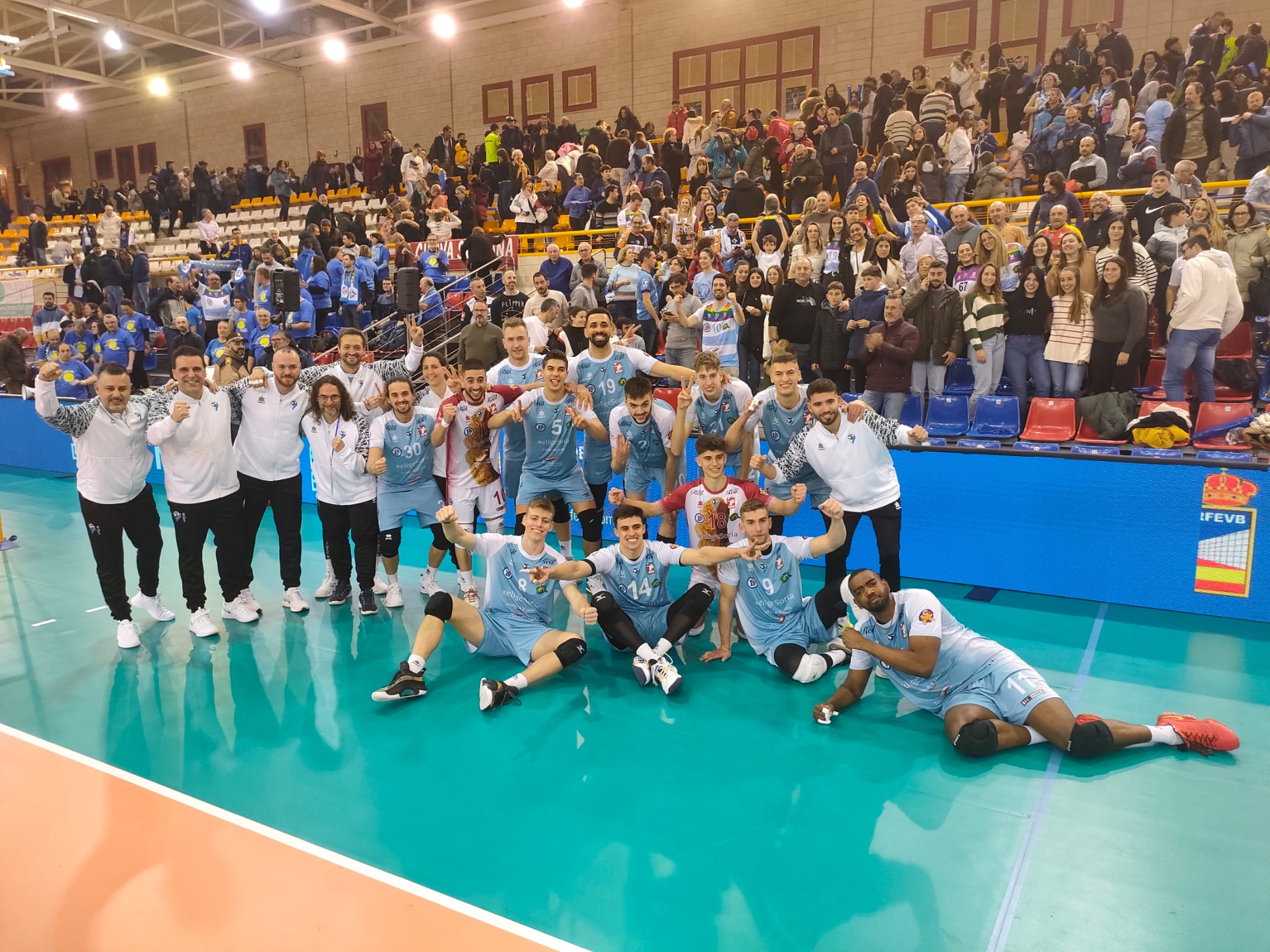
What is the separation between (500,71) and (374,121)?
5.03 meters

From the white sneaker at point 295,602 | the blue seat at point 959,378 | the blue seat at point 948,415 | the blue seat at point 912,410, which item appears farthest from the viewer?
the blue seat at point 959,378

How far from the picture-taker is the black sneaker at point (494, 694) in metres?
5.76

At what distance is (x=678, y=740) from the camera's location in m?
5.36

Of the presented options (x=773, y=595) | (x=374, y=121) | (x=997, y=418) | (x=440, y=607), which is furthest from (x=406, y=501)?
(x=374, y=121)

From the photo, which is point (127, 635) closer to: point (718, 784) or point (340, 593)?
point (340, 593)

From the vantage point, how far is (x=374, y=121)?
28.7m

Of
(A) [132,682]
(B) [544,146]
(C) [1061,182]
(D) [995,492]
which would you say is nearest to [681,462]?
(D) [995,492]

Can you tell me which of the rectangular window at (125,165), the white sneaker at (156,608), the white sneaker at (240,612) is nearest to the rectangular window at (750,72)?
the white sneaker at (240,612)

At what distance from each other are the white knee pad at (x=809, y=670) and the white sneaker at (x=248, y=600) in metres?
4.68

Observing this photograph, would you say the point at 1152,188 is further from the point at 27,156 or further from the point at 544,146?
the point at 27,156

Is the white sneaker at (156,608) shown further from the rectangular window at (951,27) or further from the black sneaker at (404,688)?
the rectangular window at (951,27)

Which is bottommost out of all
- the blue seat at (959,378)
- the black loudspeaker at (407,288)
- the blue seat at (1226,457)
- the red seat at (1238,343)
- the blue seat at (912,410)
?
the blue seat at (1226,457)

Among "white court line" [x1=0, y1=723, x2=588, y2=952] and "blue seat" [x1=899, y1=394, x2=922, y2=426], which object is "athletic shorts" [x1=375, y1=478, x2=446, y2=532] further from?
"blue seat" [x1=899, y1=394, x2=922, y2=426]

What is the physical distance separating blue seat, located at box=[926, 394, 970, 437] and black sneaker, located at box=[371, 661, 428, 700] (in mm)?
5847
